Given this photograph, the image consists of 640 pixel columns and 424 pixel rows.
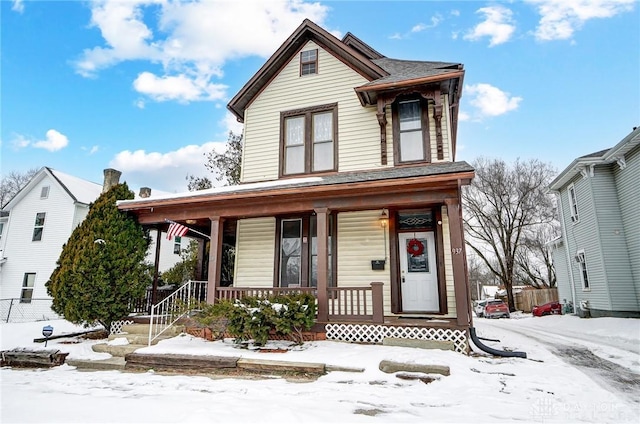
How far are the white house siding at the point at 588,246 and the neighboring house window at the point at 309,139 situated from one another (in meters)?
11.3

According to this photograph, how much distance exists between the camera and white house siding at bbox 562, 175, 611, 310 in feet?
43.4

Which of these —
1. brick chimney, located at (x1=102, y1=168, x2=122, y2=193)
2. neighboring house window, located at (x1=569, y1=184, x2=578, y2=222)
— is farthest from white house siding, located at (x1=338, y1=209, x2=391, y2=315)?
neighboring house window, located at (x1=569, y1=184, x2=578, y2=222)

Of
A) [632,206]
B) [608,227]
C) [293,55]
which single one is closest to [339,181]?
[293,55]

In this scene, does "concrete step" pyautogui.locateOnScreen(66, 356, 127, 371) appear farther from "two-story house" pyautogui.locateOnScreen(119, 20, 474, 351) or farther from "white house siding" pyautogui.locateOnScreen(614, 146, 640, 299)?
"white house siding" pyautogui.locateOnScreen(614, 146, 640, 299)

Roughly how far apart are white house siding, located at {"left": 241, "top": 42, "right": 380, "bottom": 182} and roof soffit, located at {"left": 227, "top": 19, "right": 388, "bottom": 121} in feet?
0.45

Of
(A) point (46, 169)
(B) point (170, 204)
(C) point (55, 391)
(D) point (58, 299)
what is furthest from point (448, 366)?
(A) point (46, 169)

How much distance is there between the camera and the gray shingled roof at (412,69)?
8.16m

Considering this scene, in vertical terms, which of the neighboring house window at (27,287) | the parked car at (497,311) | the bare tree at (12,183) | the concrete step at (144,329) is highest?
the bare tree at (12,183)

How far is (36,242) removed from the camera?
18.0 metres

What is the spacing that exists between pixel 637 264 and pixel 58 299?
17.5 meters

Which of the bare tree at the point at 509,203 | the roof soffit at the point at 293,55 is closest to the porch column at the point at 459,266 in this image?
the roof soffit at the point at 293,55

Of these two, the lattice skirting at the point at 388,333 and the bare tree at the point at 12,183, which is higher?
the bare tree at the point at 12,183

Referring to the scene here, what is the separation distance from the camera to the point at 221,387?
4.46 meters

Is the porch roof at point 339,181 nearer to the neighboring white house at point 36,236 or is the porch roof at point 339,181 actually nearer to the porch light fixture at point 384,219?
the porch light fixture at point 384,219
